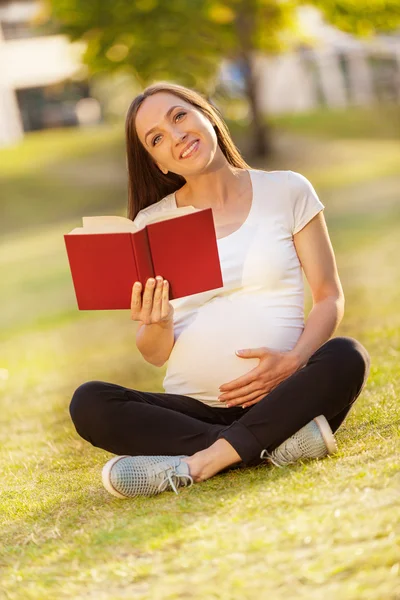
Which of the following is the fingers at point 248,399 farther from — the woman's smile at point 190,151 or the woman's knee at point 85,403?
the woman's smile at point 190,151

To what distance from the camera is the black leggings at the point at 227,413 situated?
3.24m

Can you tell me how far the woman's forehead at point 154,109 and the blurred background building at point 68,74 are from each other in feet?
97.9

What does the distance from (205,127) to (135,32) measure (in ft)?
61.3

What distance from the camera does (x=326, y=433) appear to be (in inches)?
128

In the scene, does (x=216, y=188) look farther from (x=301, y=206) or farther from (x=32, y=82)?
(x=32, y=82)

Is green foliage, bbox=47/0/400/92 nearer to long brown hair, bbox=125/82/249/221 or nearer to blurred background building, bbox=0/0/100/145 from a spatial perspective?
blurred background building, bbox=0/0/100/145

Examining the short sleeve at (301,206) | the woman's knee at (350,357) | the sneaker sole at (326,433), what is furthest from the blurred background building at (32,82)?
the sneaker sole at (326,433)

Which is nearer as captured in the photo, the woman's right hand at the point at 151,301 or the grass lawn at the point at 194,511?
the grass lawn at the point at 194,511

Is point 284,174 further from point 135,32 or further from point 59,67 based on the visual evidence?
point 59,67

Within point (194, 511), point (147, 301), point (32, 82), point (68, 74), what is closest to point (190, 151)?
point (147, 301)

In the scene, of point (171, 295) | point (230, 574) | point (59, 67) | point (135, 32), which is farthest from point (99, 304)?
point (59, 67)

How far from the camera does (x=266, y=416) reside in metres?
3.23

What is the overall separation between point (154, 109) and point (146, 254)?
65cm

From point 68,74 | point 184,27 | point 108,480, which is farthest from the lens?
point 68,74
